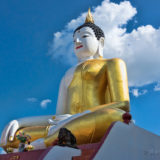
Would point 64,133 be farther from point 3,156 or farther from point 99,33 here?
point 99,33

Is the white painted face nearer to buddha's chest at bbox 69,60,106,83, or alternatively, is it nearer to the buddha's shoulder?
buddha's chest at bbox 69,60,106,83

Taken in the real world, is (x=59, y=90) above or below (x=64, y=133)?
above

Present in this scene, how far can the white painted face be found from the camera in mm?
7047

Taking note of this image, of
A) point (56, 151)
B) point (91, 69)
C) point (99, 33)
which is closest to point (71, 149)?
point (56, 151)

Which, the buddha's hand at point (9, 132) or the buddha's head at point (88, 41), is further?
the buddha's head at point (88, 41)

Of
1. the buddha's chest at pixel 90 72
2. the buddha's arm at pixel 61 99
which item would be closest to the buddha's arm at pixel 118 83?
the buddha's chest at pixel 90 72

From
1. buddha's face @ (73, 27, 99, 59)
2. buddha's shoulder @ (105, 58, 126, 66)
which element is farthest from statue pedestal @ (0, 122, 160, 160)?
buddha's face @ (73, 27, 99, 59)

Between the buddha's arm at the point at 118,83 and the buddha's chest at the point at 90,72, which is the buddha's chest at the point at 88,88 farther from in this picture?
the buddha's arm at the point at 118,83

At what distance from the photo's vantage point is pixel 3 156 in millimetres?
3896

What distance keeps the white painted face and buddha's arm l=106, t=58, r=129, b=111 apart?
0.81m

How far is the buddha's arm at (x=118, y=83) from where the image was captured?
573 cm

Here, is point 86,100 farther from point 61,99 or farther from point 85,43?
point 85,43

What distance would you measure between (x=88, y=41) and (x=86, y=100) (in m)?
1.61

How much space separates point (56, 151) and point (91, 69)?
3.51m
